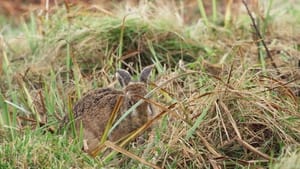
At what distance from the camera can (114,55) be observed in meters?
5.98

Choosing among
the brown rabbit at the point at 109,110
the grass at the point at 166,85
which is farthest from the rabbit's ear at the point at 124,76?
the grass at the point at 166,85

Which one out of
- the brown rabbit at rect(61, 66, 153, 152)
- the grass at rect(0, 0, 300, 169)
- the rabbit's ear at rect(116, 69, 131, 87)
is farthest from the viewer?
the rabbit's ear at rect(116, 69, 131, 87)

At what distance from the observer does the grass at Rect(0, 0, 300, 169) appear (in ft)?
14.8

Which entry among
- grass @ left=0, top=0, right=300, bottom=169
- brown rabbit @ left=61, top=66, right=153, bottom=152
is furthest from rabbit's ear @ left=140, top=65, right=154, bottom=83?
grass @ left=0, top=0, right=300, bottom=169

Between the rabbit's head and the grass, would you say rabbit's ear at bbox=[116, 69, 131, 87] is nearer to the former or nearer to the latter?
the rabbit's head

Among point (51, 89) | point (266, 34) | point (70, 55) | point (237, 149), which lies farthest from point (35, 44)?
point (237, 149)

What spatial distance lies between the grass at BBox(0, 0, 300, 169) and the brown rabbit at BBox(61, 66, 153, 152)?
14cm

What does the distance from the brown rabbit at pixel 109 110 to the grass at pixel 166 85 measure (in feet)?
0.45

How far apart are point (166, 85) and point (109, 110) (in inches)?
15.4

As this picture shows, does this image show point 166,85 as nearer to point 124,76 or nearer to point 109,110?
point 124,76

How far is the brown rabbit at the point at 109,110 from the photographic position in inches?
201

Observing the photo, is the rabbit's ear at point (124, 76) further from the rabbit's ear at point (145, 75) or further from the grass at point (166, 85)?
the grass at point (166, 85)

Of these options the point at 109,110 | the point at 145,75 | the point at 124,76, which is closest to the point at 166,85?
the point at 145,75

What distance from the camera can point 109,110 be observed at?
206 inches
